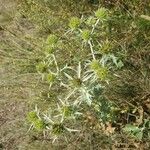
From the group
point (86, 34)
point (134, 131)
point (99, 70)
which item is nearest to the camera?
point (99, 70)

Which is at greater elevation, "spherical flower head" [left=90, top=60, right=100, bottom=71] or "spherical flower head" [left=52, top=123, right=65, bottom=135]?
"spherical flower head" [left=90, top=60, right=100, bottom=71]

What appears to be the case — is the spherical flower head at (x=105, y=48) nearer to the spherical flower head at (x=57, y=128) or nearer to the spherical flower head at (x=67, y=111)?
the spherical flower head at (x=67, y=111)

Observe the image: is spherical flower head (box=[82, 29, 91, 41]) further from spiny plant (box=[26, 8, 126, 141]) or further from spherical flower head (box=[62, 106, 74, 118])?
spherical flower head (box=[62, 106, 74, 118])

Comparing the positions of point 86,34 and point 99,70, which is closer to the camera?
point 99,70

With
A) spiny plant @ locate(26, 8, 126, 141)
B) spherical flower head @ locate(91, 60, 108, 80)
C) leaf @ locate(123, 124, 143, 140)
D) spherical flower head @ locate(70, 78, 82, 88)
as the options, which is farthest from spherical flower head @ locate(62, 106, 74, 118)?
leaf @ locate(123, 124, 143, 140)

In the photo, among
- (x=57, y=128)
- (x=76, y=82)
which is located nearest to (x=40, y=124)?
(x=57, y=128)

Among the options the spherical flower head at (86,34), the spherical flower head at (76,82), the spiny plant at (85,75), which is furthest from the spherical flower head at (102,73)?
the spherical flower head at (86,34)

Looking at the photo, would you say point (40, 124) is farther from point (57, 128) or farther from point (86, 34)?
point (86, 34)

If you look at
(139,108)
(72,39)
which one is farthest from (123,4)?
(139,108)

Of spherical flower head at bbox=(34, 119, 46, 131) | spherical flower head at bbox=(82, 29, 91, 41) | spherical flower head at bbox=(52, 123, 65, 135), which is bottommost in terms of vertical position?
spherical flower head at bbox=(52, 123, 65, 135)

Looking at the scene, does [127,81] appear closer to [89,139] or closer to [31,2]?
[89,139]

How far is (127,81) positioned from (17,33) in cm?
118

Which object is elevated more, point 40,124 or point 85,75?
point 85,75

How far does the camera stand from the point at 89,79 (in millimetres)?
2453
